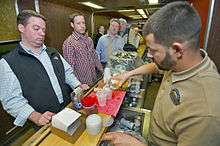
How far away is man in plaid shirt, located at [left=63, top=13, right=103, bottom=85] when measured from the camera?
2.62 metres

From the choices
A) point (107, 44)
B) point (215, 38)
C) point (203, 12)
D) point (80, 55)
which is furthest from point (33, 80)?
point (107, 44)

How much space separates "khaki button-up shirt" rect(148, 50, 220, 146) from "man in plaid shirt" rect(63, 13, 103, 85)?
5.97ft

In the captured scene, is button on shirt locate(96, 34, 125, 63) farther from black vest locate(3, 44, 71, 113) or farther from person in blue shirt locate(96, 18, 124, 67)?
black vest locate(3, 44, 71, 113)

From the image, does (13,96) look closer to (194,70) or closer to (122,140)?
(122,140)

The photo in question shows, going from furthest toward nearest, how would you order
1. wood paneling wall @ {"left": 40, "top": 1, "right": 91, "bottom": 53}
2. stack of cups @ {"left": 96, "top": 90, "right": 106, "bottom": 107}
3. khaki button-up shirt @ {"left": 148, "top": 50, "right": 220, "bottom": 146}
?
wood paneling wall @ {"left": 40, "top": 1, "right": 91, "bottom": 53}, stack of cups @ {"left": 96, "top": 90, "right": 106, "bottom": 107}, khaki button-up shirt @ {"left": 148, "top": 50, "right": 220, "bottom": 146}

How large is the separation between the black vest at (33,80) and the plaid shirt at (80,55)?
0.95m

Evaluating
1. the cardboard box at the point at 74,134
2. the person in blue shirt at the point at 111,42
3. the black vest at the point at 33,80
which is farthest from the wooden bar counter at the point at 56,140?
the person in blue shirt at the point at 111,42

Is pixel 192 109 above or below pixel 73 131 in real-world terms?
above

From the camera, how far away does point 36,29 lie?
68.1 inches

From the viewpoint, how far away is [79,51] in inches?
105

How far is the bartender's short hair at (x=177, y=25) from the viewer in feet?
2.71

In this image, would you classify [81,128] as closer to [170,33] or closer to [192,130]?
[192,130]

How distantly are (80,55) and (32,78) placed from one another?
113 cm

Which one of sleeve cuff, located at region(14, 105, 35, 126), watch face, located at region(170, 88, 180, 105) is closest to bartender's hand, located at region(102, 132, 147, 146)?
watch face, located at region(170, 88, 180, 105)
